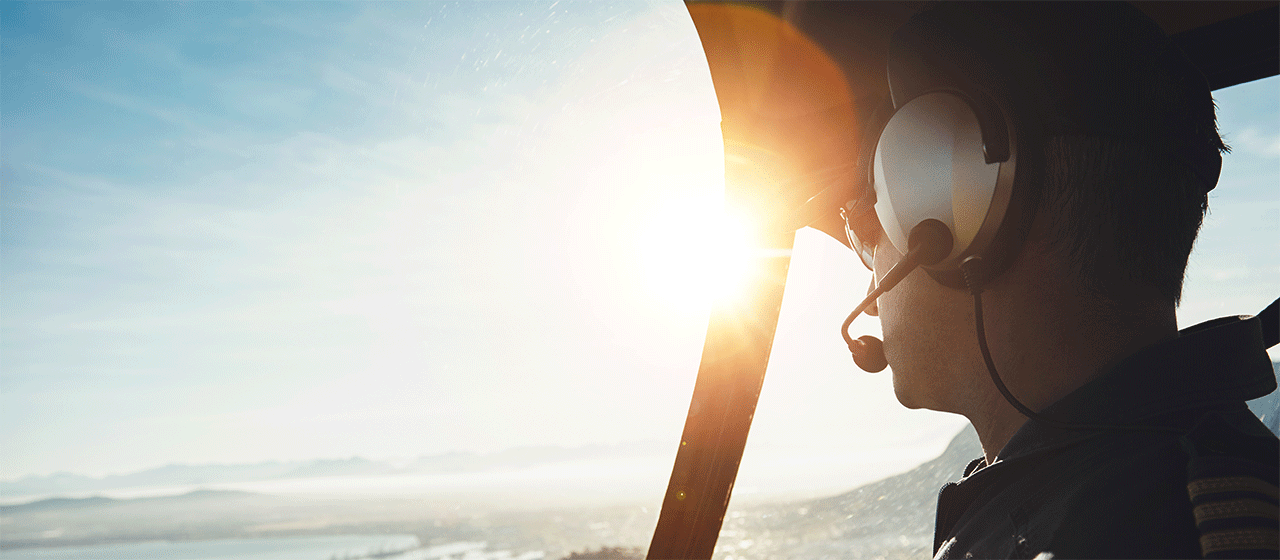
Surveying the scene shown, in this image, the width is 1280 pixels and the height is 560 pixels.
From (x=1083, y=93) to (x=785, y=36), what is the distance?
0.59m

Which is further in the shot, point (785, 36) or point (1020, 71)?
point (785, 36)

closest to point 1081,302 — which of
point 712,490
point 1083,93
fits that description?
point 1083,93

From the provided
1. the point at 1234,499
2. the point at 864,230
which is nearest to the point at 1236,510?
the point at 1234,499

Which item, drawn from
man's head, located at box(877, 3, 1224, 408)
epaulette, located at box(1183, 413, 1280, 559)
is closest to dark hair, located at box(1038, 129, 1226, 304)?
man's head, located at box(877, 3, 1224, 408)

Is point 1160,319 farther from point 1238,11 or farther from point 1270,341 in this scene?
point 1238,11

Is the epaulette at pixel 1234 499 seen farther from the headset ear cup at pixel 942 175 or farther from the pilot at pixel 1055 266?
the headset ear cup at pixel 942 175

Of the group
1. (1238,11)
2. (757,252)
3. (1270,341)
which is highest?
(1238,11)

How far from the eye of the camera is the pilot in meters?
0.61

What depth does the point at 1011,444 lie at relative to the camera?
71cm

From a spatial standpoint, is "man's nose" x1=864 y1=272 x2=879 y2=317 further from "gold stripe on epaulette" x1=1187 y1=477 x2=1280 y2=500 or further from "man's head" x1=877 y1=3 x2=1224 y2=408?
"gold stripe on epaulette" x1=1187 y1=477 x2=1280 y2=500

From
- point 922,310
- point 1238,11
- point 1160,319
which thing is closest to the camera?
point 1160,319

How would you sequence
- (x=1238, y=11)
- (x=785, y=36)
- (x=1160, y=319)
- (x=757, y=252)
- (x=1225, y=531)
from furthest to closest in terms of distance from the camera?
1. (x=757, y=252)
2. (x=785, y=36)
3. (x=1238, y=11)
4. (x=1160, y=319)
5. (x=1225, y=531)

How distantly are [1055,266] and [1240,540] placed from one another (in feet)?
1.02

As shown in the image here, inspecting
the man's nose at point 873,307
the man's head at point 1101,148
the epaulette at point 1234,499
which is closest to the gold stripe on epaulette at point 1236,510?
the epaulette at point 1234,499
